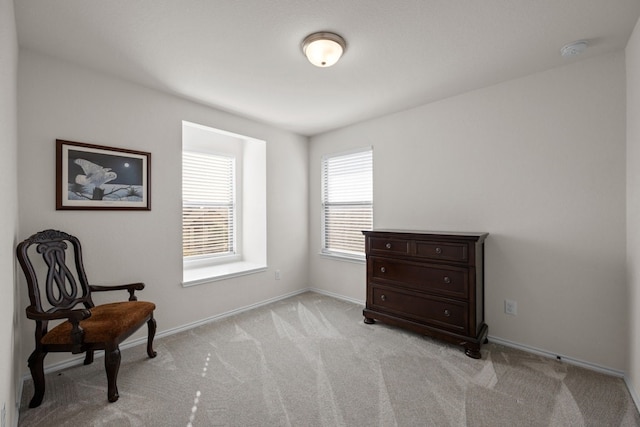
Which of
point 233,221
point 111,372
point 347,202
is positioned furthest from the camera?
point 233,221

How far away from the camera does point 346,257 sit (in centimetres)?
416

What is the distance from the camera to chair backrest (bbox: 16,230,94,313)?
7.18 feet

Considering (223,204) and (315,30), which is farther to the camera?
(223,204)

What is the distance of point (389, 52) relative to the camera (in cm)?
227

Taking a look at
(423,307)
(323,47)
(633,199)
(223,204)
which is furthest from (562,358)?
(223,204)

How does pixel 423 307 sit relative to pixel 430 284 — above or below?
below

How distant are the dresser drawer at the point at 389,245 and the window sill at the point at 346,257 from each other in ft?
1.77

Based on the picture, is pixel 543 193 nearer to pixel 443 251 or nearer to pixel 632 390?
pixel 443 251

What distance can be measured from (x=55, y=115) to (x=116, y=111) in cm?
45

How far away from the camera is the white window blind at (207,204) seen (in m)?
3.92

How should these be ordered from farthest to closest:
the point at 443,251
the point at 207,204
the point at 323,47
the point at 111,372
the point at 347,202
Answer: the point at 347,202 → the point at 207,204 → the point at 443,251 → the point at 323,47 → the point at 111,372

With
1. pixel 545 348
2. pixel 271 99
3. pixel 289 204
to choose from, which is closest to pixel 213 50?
pixel 271 99

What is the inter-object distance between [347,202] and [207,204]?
6.77 ft

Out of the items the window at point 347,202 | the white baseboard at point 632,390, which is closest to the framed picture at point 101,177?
the window at point 347,202
